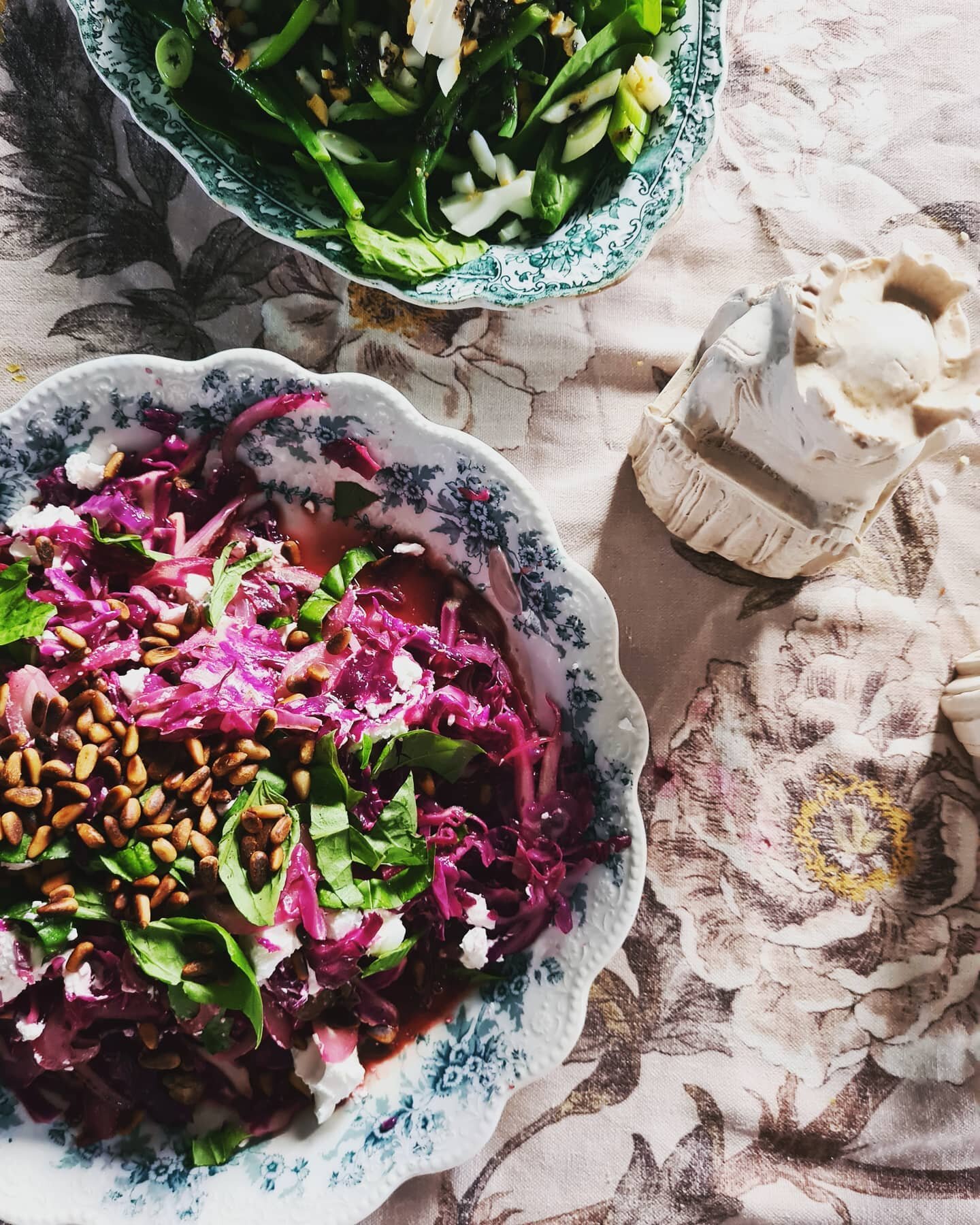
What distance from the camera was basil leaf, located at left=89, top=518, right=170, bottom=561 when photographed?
122 cm

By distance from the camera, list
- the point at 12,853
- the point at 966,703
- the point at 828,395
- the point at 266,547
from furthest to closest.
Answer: the point at 966,703 < the point at 266,547 < the point at 12,853 < the point at 828,395

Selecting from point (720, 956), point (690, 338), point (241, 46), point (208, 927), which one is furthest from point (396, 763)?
point (241, 46)

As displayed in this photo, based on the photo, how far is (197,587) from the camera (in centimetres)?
122

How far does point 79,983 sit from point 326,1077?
32 centimetres

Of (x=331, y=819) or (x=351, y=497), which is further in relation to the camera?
(x=351, y=497)

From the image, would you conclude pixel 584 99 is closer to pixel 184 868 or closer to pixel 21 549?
pixel 21 549

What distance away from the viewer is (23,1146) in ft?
3.93

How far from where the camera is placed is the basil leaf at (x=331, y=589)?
1241 millimetres

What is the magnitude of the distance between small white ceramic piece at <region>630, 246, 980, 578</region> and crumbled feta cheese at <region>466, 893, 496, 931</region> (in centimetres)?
61


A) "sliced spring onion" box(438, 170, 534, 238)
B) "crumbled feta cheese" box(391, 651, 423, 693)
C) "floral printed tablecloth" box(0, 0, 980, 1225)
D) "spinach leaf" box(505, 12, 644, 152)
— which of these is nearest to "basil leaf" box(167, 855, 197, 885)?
"crumbled feta cheese" box(391, 651, 423, 693)

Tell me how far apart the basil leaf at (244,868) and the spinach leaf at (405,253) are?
656 mm

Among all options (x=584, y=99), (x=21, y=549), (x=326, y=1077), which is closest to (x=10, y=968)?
(x=326, y=1077)

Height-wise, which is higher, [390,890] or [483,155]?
[483,155]

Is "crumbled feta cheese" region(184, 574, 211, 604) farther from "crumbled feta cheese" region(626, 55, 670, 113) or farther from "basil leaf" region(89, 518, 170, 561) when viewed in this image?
"crumbled feta cheese" region(626, 55, 670, 113)
